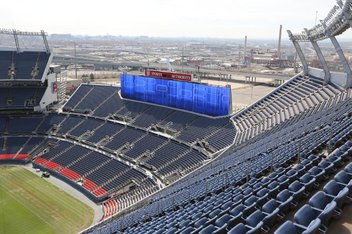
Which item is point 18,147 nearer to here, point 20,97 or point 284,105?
point 20,97

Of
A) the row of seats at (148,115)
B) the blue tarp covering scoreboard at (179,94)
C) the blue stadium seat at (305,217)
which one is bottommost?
the row of seats at (148,115)

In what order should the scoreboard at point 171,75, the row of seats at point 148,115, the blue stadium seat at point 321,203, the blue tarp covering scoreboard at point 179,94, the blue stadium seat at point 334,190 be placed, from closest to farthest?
the blue stadium seat at point 321,203 → the blue stadium seat at point 334,190 → the row of seats at point 148,115 → the blue tarp covering scoreboard at point 179,94 → the scoreboard at point 171,75

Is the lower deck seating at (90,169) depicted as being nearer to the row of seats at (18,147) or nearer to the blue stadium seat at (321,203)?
the row of seats at (18,147)

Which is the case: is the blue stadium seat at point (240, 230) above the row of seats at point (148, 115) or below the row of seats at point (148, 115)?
above

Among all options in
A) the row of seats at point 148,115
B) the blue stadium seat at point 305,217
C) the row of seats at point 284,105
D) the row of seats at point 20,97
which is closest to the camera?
the blue stadium seat at point 305,217

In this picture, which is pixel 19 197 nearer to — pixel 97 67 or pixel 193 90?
pixel 193 90

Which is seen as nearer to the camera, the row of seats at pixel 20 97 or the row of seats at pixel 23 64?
the row of seats at pixel 20 97

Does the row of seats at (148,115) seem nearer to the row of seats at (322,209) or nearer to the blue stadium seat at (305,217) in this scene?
the row of seats at (322,209)

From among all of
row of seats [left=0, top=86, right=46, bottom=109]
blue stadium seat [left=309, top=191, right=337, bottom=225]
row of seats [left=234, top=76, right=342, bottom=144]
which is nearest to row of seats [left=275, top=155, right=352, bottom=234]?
blue stadium seat [left=309, top=191, right=337, bottom=225]

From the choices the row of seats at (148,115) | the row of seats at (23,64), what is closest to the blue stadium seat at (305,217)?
the row of seats at (148,115)

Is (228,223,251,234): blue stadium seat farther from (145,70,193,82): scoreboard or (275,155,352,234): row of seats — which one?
(145,70,193,82): scoreboard

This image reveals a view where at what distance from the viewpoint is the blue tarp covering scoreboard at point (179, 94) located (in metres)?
56.5

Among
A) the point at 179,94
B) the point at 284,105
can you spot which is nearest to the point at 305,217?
the point at 284,105

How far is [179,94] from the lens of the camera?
202ft
